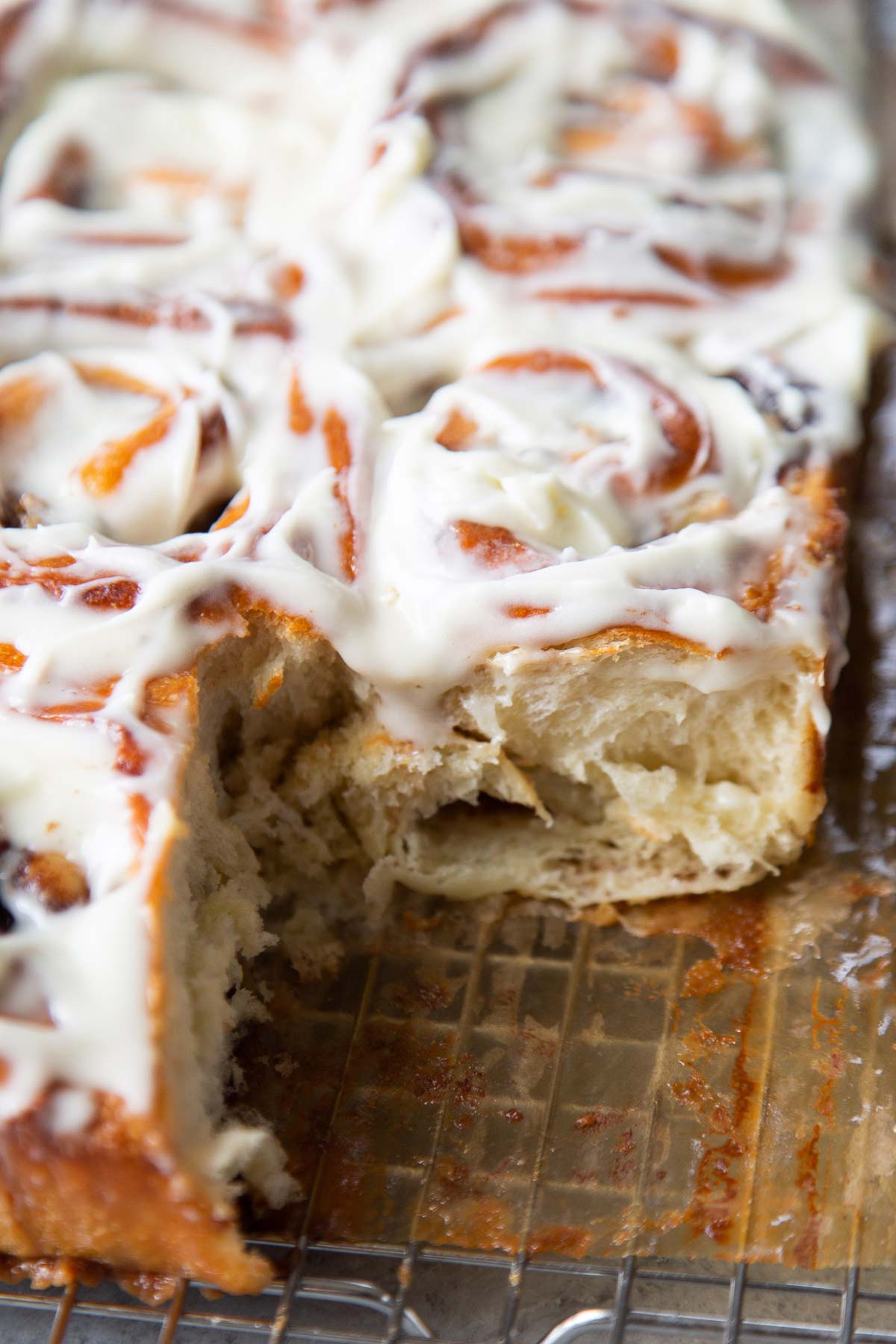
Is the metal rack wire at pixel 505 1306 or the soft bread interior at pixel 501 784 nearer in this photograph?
the metal rack wire at pixel 505 1306

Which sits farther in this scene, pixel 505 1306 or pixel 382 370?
pixel 382 370

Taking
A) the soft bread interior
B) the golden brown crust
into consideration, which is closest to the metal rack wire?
the golden brown crust

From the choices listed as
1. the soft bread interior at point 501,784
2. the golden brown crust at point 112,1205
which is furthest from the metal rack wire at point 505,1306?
the soft bread interior at point 501,784

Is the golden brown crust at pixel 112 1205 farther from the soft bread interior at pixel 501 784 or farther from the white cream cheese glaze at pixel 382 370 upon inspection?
the soft bread interior at pixel 501 784


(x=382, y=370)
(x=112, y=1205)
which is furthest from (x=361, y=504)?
(x=112, y=1205)

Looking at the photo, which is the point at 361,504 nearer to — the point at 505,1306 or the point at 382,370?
the point at 382,370

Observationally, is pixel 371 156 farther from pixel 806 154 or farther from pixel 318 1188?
pixel 318 1188
